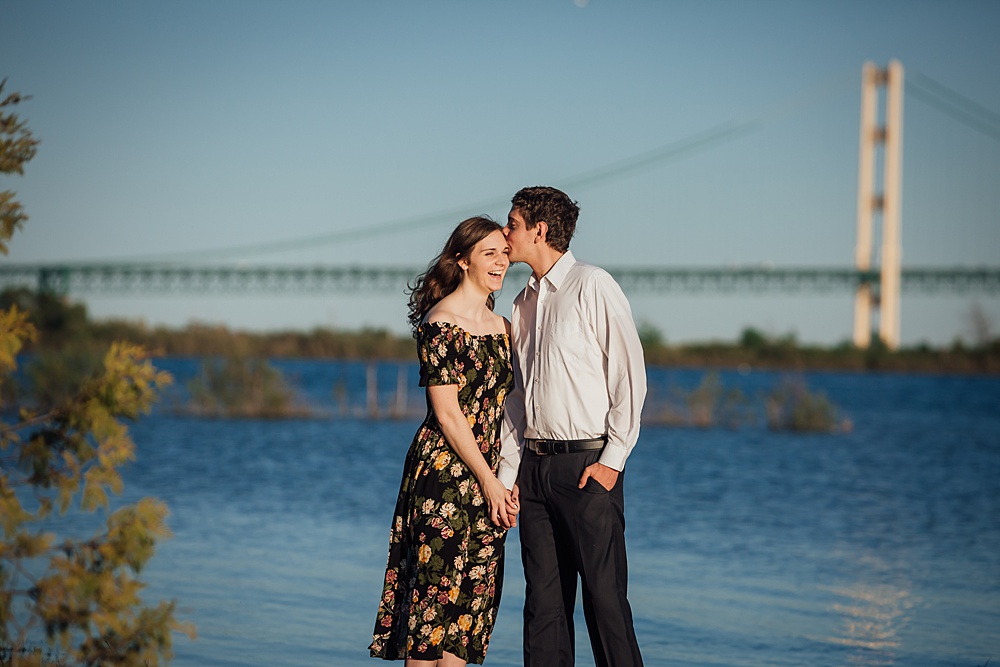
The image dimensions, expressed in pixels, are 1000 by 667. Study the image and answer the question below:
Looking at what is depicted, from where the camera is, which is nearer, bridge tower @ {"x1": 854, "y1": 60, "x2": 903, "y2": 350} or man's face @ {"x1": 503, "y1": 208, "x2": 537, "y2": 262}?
man's face @ {"x1": 503, "y1": 208, "x2": 537, "y2": 262}

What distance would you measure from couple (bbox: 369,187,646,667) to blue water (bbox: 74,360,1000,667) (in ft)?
3.88

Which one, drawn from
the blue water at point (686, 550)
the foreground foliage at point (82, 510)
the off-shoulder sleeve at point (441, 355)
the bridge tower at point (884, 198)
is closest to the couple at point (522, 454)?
the off-shoulder sleeve at point (441, 355)

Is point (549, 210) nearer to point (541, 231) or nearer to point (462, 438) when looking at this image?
point (541, 231)

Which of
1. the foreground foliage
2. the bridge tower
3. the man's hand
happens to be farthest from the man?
the bridge tower

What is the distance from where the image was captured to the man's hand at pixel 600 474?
2975 millimetres

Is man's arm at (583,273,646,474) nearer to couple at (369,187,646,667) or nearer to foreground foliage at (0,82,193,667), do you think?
couple at (369,187,646,667)

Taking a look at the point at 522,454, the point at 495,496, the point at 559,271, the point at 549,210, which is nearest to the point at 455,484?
the point at 495,496

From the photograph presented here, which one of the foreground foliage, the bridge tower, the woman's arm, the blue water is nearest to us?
the foreground foliage

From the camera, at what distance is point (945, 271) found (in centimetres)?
4644

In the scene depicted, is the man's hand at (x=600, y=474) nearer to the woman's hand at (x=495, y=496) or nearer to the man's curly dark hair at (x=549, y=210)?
the woman's hand at (x=495, y=496)

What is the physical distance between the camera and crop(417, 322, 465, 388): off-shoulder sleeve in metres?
2.97

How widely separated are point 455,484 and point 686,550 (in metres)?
4.58

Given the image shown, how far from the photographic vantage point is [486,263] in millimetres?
3051

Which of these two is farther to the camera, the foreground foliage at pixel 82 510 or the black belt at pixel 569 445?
the black belt at pixel 569 445
